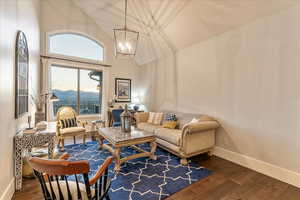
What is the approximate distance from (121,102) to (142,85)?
1.10 meters

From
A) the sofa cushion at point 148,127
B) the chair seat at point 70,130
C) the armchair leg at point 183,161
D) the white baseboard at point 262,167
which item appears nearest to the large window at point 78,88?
the chair seat at point 70,130

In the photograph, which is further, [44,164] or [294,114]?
[294,114]

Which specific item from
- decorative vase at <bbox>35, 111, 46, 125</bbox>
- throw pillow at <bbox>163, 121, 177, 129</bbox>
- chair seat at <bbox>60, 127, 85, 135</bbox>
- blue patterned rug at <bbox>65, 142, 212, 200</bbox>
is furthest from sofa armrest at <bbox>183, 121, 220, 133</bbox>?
decorative vase at <bbox>35, 111, 46, 125</bbox>

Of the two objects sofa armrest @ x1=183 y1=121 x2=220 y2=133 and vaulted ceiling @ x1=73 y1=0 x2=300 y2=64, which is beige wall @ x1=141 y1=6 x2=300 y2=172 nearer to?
vaulted ceiling @ x1=73 y1=0 x2=300 y2=64

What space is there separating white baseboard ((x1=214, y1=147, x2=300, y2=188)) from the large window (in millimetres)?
4181

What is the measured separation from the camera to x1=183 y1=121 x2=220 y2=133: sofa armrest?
272 centimetres

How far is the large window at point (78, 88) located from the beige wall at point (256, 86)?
3.42 meters

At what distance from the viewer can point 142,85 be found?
589 centimetres

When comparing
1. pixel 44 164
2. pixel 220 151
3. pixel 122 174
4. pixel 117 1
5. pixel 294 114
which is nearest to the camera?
pixel 44 164

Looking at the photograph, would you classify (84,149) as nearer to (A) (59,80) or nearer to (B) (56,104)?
(B) (56,104)

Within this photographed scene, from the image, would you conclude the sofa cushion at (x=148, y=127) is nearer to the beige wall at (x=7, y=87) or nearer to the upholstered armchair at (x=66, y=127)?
the upholstered armchair at (x=66, y=127)

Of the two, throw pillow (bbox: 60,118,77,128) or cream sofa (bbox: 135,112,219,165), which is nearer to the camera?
cream sofa (bbox: 135,112,219,165)

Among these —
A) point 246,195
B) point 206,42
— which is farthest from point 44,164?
point 206,42

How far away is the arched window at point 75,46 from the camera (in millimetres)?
4355
